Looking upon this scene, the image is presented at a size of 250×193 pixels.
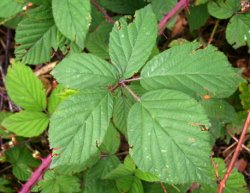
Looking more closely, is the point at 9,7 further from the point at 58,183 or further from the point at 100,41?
the point at 58,183

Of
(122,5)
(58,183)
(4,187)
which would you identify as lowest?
(4,187)

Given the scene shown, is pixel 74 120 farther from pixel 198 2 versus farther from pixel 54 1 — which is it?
pixel 198 2

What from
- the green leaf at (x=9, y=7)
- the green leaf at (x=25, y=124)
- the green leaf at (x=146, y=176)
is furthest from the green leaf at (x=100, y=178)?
the green leaf at (x=9, y=7)

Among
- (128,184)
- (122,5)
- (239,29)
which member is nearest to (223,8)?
(239,29)

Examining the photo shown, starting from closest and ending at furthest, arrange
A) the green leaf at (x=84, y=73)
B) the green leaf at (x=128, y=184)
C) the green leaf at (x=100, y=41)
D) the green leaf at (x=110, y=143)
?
the green leaf at (x=84, y=73)
the green leaf at (x=128, y=184)
the green leaf at (x=110, y=143)
the green leaf at (x=100, y=41)

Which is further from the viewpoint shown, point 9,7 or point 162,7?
point 162,7

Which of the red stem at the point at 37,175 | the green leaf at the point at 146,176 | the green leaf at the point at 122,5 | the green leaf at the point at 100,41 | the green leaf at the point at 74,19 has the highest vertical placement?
the green leaf at the point at 74,19

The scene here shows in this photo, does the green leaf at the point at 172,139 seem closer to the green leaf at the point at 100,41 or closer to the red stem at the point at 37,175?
the red stem at the point at 37,175
